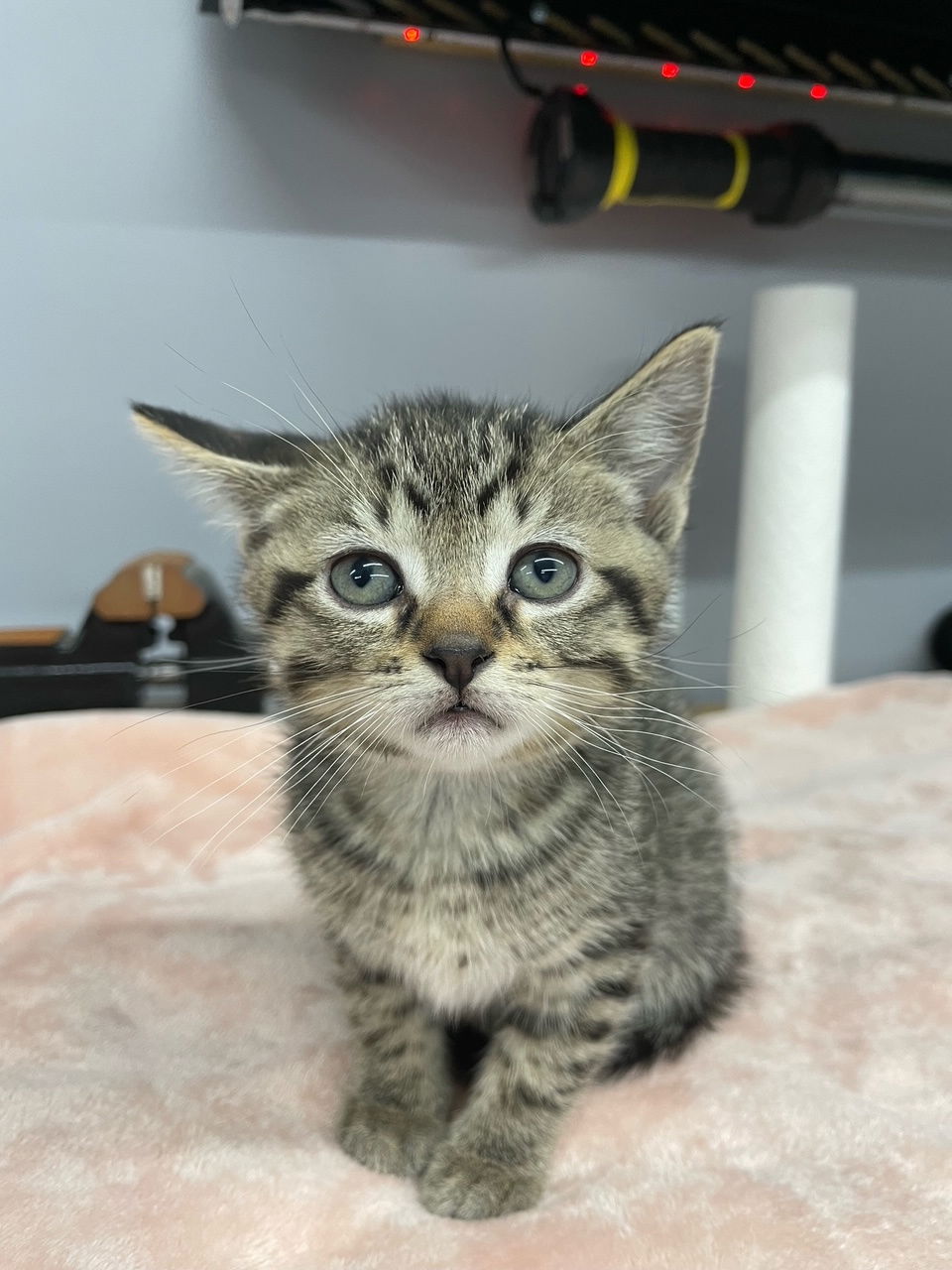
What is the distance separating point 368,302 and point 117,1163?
4.20ft

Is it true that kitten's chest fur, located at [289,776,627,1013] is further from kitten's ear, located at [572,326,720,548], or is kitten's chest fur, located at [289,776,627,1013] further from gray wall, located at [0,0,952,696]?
gray wall, located at [0,0,952,696]

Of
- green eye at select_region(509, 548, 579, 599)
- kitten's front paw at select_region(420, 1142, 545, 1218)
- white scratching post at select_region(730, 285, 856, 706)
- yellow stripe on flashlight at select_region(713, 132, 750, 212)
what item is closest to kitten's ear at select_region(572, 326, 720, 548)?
green eye at select_region(509, 548, 579, 599)

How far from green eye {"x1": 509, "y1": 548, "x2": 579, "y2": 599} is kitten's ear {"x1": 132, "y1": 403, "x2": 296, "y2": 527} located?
0.63ft

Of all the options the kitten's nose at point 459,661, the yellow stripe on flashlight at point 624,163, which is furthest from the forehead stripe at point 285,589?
the yellow stripe on flashlight at point 624,163

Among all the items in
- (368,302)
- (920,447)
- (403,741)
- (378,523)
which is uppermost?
(368,302)

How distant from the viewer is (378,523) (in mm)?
690

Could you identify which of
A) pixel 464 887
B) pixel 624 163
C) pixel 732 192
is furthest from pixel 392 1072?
pixel 732 192

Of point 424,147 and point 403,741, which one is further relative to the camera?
point 424,147

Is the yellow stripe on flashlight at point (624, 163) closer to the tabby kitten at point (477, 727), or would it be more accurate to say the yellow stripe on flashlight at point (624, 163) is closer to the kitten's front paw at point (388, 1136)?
the tabby kitten at point (477, 727)

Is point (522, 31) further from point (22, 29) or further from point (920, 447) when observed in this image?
point (920, 447)

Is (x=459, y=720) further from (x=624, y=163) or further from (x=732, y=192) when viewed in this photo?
(x=732, y=192)

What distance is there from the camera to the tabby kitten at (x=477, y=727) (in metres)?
0.66

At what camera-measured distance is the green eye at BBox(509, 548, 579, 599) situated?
0.68 m

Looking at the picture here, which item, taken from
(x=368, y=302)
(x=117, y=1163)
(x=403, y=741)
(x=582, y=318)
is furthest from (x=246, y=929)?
(x=582, y=318)
